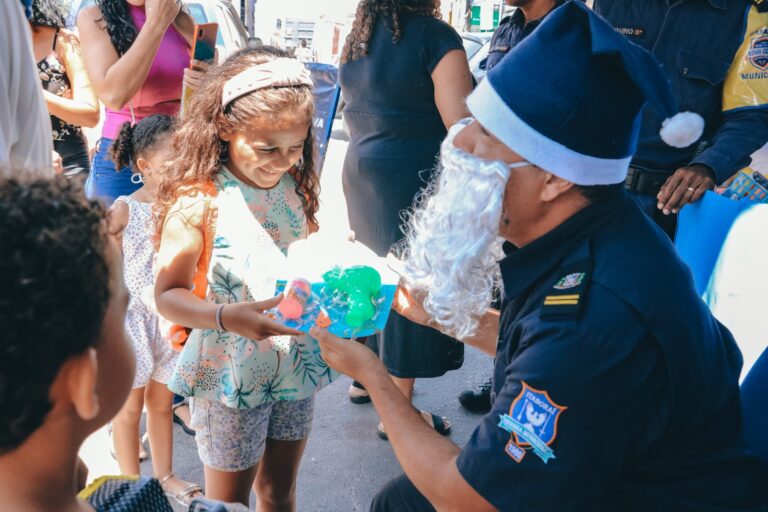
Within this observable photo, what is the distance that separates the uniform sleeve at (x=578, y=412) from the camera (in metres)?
1.17

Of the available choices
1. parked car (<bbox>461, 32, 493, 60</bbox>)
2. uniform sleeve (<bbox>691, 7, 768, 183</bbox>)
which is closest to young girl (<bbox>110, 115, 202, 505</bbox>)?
uniform sleeve (<bbox>691, 7, 768, 183</bbox>)

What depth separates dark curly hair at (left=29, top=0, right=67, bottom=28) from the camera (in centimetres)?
232

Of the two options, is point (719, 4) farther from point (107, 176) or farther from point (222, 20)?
point (222, 20)

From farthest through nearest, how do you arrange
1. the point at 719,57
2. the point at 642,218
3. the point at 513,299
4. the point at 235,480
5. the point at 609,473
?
the point at 719,57, the point at 235,480, the point at 513,299, the point at 642,218, the point at 609,473

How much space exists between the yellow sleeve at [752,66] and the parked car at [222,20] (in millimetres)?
4465

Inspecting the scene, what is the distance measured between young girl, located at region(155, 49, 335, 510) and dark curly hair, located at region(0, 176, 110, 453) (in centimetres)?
81

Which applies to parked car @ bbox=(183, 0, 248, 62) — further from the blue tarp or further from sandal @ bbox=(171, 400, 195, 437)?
the blue tarp

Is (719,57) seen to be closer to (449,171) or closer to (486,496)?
→ (449,171)

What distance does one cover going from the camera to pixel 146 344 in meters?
2.41

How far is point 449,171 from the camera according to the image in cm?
158

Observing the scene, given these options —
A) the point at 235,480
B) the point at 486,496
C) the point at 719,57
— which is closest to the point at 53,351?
the point at 486,496

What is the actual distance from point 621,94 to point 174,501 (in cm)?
226

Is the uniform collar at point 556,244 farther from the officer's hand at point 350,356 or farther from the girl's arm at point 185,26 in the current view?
the girl's arm at point 185,26

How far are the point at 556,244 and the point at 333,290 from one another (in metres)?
0.57
